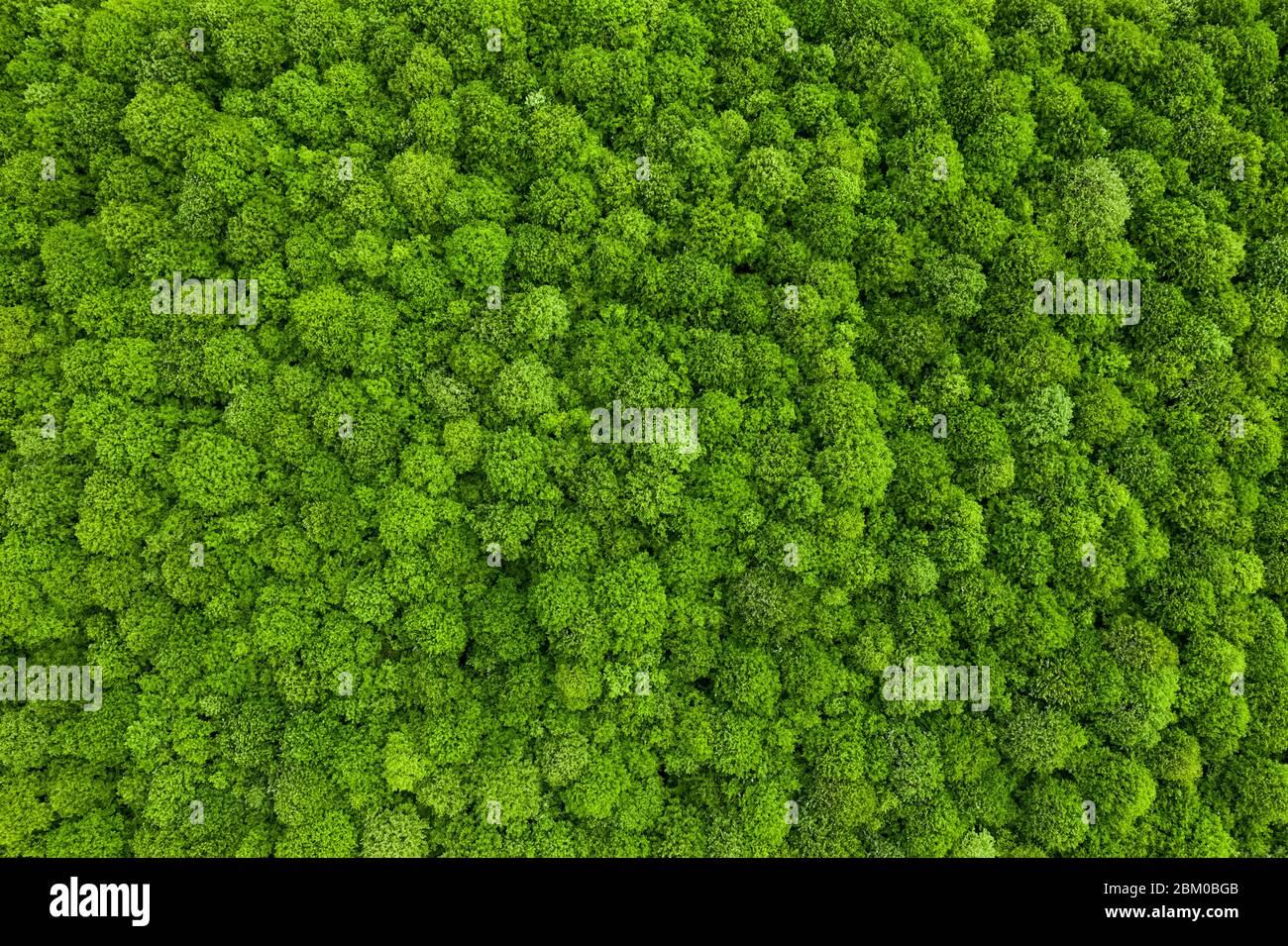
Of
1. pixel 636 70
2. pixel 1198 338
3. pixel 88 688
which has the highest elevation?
pixel 636 70

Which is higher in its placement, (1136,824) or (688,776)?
(688,776)

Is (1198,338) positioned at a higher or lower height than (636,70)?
lower

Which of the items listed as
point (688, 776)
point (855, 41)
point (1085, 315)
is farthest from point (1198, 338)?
point (688, 776)

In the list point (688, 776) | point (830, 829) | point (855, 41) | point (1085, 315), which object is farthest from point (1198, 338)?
point (688, 776)

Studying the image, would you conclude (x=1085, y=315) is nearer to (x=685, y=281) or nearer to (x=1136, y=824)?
(x=685, y=281)

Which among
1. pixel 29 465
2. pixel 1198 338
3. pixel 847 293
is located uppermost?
pixel 847 293

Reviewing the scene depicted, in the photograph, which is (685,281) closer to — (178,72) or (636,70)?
(636,70)
